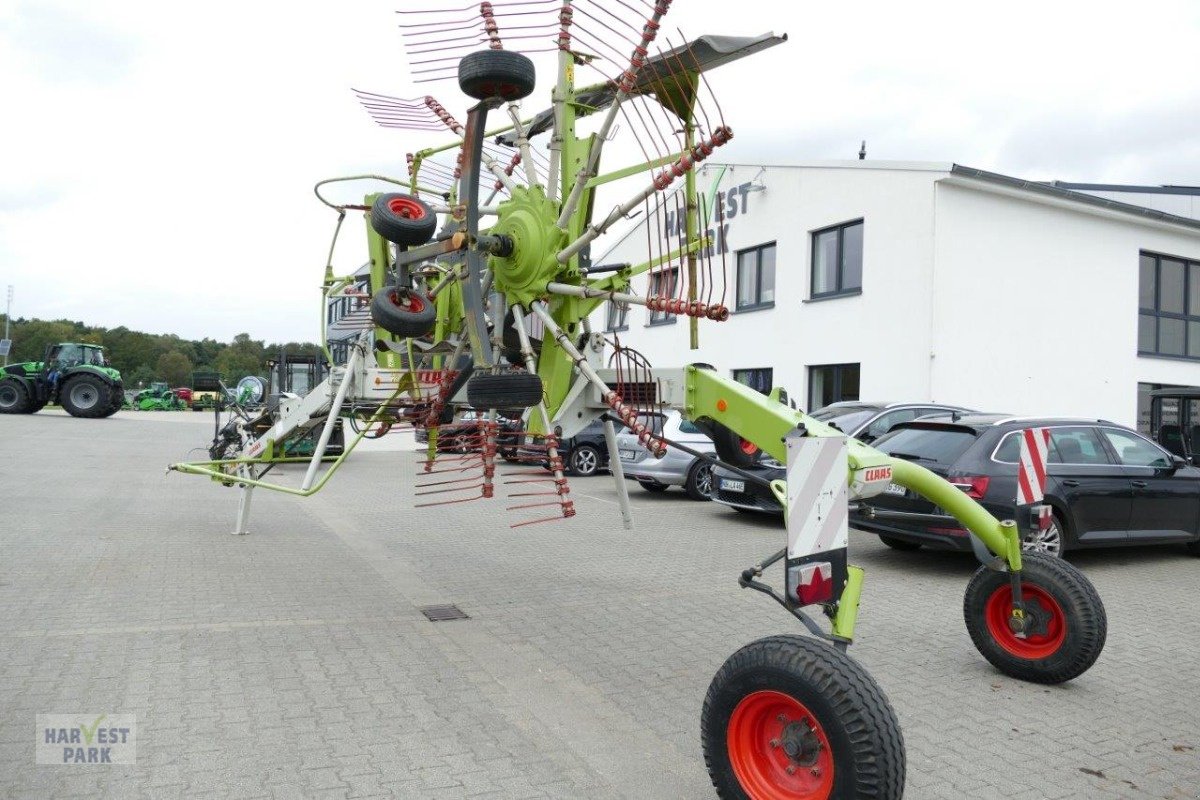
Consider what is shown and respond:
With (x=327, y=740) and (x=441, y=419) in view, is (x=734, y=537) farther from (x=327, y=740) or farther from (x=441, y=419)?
(x=327, y=740)

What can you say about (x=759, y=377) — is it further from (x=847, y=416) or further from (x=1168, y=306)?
(x=1168, y=306)

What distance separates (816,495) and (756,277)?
17643 mm

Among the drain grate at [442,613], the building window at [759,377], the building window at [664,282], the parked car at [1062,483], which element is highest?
the building window at [664,282]

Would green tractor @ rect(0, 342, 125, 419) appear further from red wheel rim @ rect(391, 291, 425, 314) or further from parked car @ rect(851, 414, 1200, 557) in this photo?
parked car @ rect(851, 414, 1200, 557)

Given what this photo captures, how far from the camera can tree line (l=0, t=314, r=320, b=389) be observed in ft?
260

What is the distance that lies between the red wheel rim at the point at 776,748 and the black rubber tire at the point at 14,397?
3341 centimetres

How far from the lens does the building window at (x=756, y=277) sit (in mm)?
20484

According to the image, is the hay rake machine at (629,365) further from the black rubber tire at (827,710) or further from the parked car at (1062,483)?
the parked car at (1062,483)

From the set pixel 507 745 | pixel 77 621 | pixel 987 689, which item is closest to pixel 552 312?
pixel 507 745

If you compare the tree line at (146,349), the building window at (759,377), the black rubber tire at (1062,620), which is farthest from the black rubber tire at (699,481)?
the tree line at (146,349)

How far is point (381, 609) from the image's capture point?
6816 millimetres

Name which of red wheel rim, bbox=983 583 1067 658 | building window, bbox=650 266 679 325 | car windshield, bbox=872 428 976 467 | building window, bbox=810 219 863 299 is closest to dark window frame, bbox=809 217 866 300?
building window, bbox=810 219 863 299

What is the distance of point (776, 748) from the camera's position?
11.7ft

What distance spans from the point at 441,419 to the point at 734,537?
5210mm
